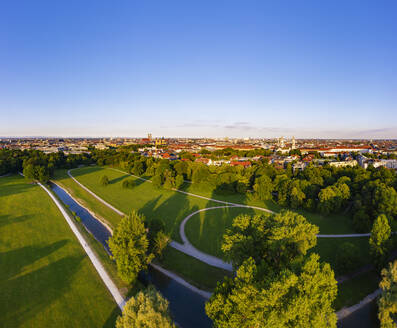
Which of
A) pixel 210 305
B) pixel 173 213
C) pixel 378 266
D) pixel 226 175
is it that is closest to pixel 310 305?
pixel 210 305

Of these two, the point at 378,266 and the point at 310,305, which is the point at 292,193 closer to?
the point at 378,266

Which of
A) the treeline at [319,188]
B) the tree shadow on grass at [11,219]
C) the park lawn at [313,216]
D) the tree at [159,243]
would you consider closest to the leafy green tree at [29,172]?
the tree shadow on grass at [11,219]

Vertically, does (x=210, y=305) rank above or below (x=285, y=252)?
below

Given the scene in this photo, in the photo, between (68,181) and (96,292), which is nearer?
(96,292)

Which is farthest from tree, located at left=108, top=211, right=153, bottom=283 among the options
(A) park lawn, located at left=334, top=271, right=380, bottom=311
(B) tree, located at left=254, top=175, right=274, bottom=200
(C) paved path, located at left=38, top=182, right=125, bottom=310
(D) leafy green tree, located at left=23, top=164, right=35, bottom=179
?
(D) leafy green tree, located at left=23, top=164, right=35, bottom=179

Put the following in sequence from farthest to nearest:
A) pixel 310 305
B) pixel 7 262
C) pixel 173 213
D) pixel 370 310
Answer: pixel 173 213 → pixel 7 262 → pixel 370 310 → pixel 310 305

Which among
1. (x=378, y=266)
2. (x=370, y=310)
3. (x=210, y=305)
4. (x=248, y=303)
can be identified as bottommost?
(x=370, y=310)

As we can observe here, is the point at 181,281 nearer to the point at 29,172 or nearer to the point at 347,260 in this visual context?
the point at 347,260

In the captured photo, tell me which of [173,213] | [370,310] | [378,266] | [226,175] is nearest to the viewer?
[370,310]
